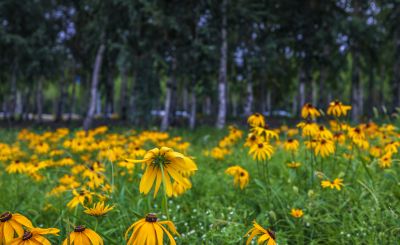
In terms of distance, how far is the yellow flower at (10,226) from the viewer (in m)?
1.23

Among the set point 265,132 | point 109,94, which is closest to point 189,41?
point 109,94

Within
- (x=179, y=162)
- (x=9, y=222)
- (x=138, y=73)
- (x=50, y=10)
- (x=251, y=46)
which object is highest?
(x=50, y=10)

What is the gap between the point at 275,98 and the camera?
108 ft

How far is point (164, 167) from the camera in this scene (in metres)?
1.41

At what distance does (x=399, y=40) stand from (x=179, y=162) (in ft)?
54.4

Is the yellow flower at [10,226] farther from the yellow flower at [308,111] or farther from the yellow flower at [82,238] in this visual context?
the yellow flower at [308,111]

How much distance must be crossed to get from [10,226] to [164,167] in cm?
62

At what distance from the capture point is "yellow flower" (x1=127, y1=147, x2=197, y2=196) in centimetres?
134

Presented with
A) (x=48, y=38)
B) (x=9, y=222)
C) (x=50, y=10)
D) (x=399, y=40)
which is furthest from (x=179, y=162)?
(x=50, y=10)

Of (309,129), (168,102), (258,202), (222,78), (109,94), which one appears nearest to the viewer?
(309,129)

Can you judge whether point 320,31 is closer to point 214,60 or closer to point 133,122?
point 214,60

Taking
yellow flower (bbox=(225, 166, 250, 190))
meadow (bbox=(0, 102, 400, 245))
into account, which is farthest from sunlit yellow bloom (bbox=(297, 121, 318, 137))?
yellow flower (bbox=(225, 166, 250, 190))

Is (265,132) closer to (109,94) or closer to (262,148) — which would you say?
(262,148)

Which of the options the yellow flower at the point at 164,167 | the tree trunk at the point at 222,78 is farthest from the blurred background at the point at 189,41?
the yellow flower at the point at 164,167
